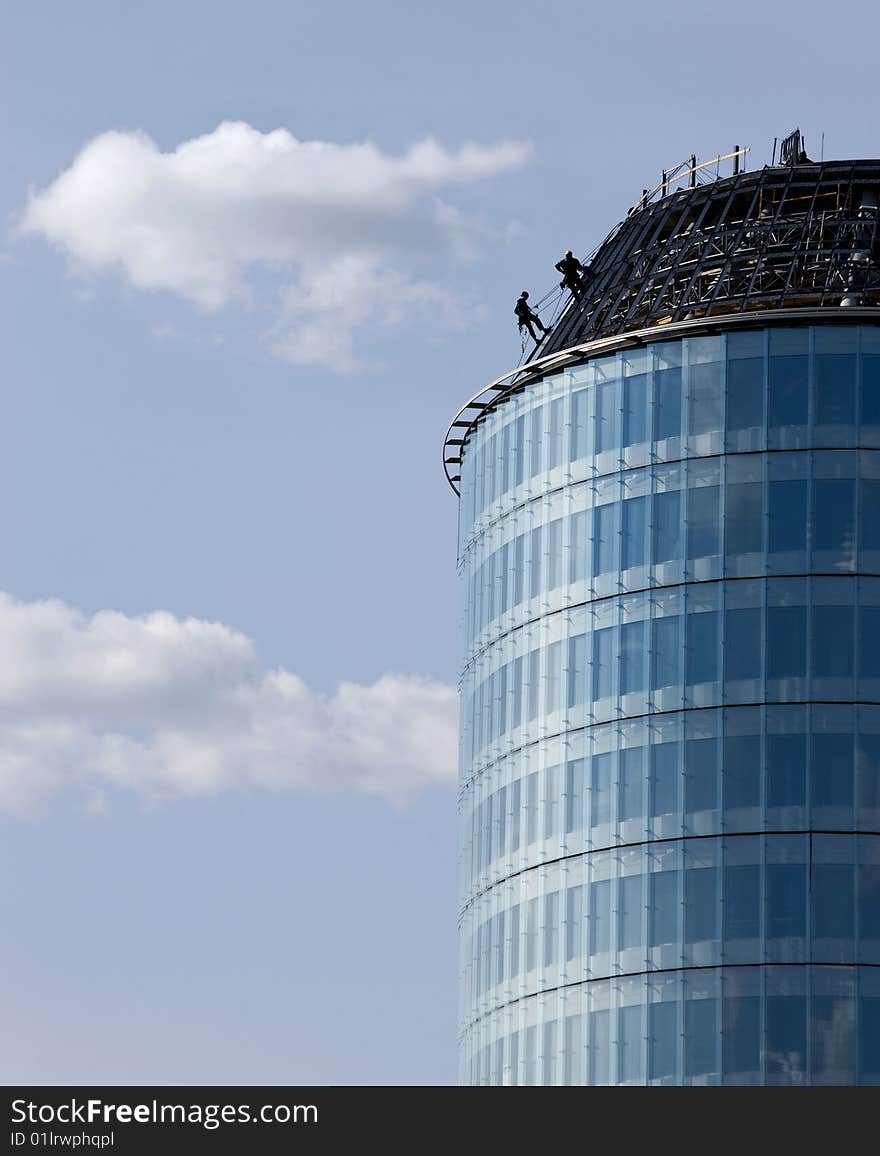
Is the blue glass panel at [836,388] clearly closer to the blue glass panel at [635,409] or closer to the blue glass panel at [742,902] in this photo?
the blue glass panel at [635,409]

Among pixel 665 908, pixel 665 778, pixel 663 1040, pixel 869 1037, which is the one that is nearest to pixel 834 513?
pixel 665 778

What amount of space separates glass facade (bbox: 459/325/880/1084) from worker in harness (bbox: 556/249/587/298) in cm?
625

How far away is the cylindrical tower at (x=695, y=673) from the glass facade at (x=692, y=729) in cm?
11

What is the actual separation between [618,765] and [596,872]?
4.74 metres

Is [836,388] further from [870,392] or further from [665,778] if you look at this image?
[665,778]

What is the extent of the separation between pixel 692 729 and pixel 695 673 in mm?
2416

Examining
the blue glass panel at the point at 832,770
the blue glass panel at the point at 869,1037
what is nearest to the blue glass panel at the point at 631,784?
the blue glass panel at the point at 832,770

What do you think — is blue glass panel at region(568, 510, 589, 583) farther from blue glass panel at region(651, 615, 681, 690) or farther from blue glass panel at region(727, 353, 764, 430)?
blue glass panel at region(727, 353, 764, 430)

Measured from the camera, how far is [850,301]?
12538 centimetres

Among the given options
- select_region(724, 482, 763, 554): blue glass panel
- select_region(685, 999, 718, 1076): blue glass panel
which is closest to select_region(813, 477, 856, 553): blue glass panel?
select_region(724, 482, 763, 554): blue glass panel

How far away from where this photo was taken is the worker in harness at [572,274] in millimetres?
134750
